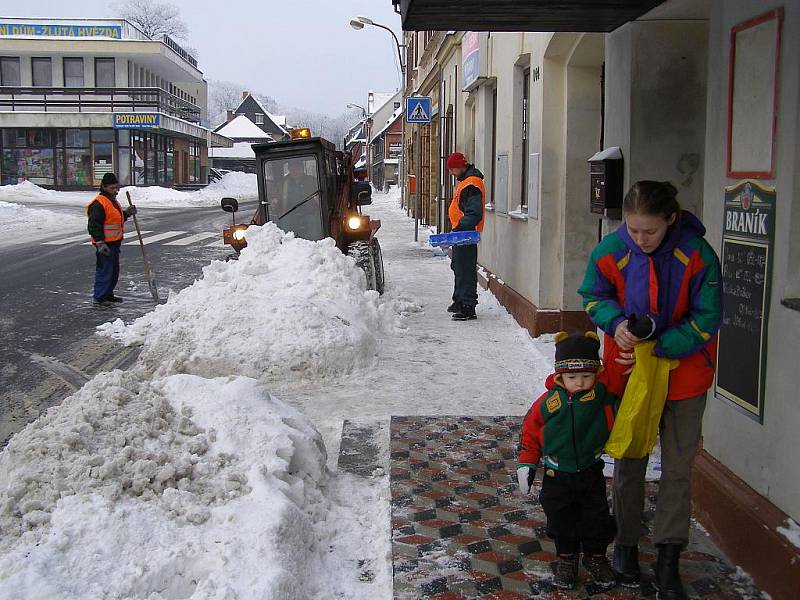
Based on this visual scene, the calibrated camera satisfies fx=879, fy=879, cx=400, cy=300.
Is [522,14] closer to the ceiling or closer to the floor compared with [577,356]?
closer to the ceiling

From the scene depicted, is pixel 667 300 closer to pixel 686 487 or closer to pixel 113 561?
pixel 686 487

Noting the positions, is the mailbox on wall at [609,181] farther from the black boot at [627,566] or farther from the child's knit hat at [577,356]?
the black boot at [627,566]

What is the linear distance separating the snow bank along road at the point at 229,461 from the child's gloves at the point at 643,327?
1.50 meters

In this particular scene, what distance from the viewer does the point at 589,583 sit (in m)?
3.72

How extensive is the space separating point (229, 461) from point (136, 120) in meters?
44.7

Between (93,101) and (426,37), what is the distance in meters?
25.7

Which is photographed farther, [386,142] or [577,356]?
[386,142]

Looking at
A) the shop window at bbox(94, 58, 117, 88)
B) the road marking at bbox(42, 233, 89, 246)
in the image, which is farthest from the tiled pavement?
the shop window at bbox(94, 58, 117, 88)

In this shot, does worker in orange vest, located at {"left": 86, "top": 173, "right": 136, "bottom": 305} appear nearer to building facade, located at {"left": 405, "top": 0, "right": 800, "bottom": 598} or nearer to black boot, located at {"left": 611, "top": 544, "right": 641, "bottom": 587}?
building facade, located at {"left": 405, "top": 0, "right": 800, "bottom": 598}

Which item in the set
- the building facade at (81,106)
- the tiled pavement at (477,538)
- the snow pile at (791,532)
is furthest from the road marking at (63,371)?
the building facade at (81,106)

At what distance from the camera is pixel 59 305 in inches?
447

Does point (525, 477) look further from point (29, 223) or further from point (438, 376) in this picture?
point (29, 223)

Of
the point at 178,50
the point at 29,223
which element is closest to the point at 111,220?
the point at 29,223

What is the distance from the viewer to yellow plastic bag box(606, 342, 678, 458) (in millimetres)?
3469
